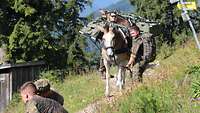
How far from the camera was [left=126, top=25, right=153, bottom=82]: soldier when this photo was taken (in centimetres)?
1552

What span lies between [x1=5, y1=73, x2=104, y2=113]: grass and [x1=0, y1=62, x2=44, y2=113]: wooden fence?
1.93m

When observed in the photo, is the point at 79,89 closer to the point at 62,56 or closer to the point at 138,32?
the point at 138,32

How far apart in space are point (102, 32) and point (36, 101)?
8724 millimetres

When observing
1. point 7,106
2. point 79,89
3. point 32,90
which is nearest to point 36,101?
point 32,90

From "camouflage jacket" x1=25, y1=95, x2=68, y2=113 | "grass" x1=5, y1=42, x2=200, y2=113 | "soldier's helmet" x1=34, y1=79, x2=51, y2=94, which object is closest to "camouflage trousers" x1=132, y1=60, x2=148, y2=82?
"grass" x1=5, y1=42, x2=200, y2=113

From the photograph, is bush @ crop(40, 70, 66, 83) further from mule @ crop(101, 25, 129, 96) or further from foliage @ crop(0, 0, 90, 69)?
mule @ crop(101, 25, 129, 96)

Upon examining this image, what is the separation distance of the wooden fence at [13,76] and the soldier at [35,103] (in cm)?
1893

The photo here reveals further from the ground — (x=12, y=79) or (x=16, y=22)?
(x=16, y=22)

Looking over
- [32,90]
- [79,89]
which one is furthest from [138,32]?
[32,90]

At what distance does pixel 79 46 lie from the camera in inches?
1383

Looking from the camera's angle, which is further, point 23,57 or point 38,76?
point 23,57

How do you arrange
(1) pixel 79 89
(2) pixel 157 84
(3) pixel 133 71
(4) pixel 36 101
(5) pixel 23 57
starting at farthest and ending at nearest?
(5) pixel 23 57
(1) pixel 79 89
(3) pixel 133 71
(2) pixel 157 84
(4) pixel 36 101

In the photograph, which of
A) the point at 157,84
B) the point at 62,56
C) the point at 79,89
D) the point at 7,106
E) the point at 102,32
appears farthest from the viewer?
the point at 62,56

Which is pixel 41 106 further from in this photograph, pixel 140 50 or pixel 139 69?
pixel 140 50
